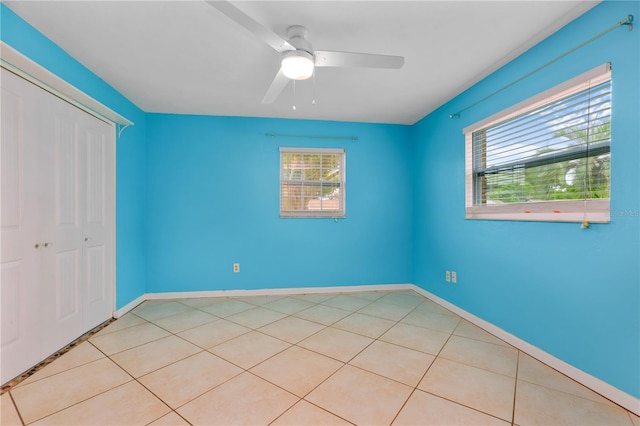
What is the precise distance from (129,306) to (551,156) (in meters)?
4.21

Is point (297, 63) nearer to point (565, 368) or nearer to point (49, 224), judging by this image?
point (49, 224)

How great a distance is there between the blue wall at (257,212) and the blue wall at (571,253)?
1019 millimetres

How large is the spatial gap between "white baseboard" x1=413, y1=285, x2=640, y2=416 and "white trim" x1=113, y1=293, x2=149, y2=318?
141 inches

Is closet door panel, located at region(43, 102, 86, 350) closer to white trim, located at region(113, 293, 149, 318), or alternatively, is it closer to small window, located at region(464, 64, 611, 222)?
white trim, located at region(113, 293, 149, 318)

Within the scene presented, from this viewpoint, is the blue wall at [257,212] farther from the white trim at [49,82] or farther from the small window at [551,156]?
the small window at [551,156]

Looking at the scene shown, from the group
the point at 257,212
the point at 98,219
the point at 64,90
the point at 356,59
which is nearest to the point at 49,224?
the point at 98,219

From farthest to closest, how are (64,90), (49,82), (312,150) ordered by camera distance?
(312,150), (64,90), (49,82)

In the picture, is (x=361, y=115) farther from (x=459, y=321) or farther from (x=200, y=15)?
(x=459, y=321)

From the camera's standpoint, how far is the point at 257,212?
11.9 feet

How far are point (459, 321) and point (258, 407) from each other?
2145 mm

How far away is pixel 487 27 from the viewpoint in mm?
1860

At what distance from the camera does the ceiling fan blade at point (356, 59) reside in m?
1.73

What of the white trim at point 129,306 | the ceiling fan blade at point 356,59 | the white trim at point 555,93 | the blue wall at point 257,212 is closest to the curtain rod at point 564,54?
the white trim at point 555,93

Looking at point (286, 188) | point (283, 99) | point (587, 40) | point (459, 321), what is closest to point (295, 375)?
point (459, 321)
